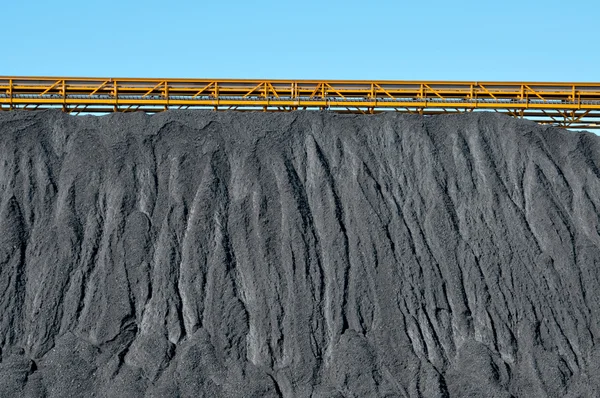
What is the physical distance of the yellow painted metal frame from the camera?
38094mm

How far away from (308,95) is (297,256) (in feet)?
24.7

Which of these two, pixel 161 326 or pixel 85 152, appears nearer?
pixel 161 326

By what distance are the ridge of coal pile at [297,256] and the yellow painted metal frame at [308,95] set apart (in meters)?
1.61

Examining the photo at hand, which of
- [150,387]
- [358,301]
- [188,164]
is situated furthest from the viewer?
[188,164]

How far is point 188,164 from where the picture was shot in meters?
35.5

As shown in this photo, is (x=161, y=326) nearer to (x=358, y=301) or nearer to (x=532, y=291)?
(x=358, y=301)

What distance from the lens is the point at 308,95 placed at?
3888 cm

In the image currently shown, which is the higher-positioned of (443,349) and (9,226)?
(9,226)

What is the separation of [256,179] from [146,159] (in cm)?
374

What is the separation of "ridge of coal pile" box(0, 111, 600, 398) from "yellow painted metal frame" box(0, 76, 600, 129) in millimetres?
1613

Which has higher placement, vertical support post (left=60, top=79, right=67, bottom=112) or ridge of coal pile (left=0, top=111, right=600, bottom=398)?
vertical support post (left=60, top=79, right=67, bottom=112)

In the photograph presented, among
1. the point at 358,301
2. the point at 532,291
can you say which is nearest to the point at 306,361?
the point at 358,301

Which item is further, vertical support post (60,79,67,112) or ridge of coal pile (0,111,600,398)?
vertical support post (60,79,67,112)

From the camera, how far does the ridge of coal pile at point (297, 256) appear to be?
31578mm
